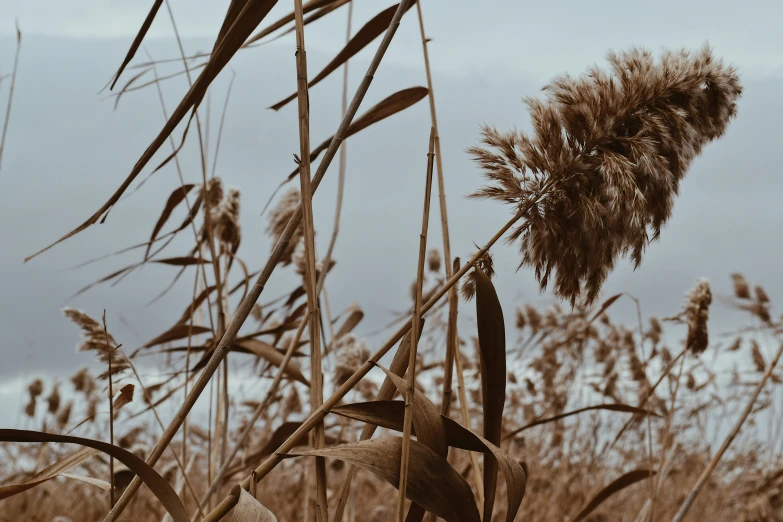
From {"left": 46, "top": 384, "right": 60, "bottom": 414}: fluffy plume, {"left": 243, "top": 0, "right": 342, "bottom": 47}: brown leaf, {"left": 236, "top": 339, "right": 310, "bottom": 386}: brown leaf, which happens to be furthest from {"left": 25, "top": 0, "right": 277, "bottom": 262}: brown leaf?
{"left": 46, "top": 384, "right": 60, "bottom": 414}: fluffy plume

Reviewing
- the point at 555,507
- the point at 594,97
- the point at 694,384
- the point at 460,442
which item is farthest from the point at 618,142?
the point at 694,384

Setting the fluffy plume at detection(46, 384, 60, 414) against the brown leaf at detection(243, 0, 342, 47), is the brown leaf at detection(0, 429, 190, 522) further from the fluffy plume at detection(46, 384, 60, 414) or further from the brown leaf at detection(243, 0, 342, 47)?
the fluffy plume at detection(46, 384, 60, 414)

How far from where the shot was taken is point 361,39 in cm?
93

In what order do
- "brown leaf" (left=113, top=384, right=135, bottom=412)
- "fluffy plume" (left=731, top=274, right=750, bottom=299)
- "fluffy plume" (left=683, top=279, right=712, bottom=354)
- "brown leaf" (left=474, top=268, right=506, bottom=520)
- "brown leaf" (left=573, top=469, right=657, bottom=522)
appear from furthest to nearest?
"fluffy plume" (left=731, top=274, right=750, bottom=299), "fluffy plume" (left=683, top=279, right=712, bottom=354), "brown leaf" (left=573, top=469, right=657, bottom=522), "brown leaf" (left=113, top=384, right=135, bottom=412), "brown leaf" (left=474, top=268, right=506, bottom=520)

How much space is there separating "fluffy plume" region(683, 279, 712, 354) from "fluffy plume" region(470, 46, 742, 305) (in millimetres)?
844

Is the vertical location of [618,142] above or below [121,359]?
above

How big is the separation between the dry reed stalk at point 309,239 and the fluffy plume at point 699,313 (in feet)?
3.46

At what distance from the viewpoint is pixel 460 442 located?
716 mm

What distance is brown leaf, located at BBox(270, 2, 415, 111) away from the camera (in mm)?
912

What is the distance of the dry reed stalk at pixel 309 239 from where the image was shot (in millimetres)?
696

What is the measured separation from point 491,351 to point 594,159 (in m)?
0.22

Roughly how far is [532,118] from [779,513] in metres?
2.19

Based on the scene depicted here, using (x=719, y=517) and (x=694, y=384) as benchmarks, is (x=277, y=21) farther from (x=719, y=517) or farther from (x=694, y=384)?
(x=694, y=384)

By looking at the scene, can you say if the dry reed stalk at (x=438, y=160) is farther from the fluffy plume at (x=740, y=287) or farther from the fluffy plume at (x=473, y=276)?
the fluffy plume at (x=740, y=287)
